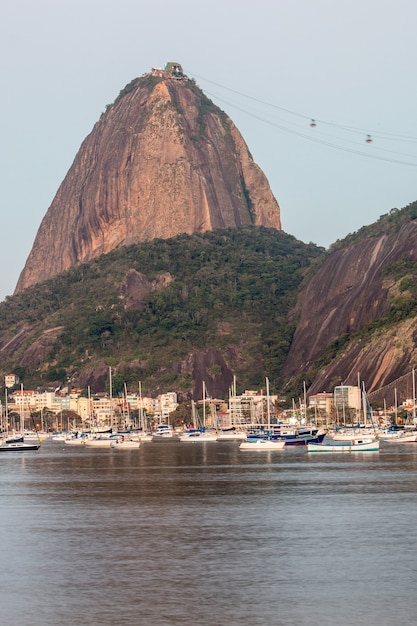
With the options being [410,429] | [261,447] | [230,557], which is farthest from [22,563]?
[410,429]

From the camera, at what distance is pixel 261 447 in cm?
14375

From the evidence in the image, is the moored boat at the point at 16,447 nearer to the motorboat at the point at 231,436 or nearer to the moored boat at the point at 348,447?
the motorboat at the point at 231,436

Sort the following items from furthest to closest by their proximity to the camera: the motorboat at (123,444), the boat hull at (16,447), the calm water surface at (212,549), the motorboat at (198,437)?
the motorboat at (198,437) → the boat hull at (16,447) → the motorboat at (123,444) → the calm water surface at (212,549)

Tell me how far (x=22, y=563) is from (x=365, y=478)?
46.2 m

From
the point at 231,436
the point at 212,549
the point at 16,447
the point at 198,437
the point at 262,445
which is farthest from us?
the point at 231,436

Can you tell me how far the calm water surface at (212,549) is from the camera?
39219 millimetres

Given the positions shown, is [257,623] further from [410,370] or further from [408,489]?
[410,370]

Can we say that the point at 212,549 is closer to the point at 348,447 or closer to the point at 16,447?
the point at 348,447

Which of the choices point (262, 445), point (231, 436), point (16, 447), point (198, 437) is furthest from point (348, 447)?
point (231, 436)

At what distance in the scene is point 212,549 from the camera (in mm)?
52531

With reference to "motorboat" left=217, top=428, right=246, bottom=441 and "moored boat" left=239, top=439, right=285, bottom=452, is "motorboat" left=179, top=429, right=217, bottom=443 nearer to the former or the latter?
"motorboat" left=217, top=428, right=246, bottom=441

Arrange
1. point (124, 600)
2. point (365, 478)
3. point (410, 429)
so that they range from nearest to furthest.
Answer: point (124, 600) < point (365, 478) < point (410, 429)

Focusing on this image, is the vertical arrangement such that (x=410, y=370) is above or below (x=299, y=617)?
above

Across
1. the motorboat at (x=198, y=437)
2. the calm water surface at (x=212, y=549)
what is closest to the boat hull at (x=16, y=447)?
the motorboat at (x=198, y=437)
